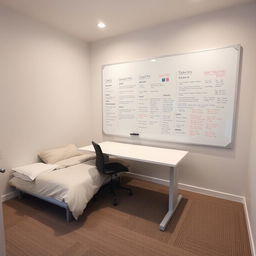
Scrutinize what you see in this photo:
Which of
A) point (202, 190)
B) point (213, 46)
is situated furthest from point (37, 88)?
point (202, 190)

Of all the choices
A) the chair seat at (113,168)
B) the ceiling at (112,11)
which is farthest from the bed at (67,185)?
the ceiling at (112,11)

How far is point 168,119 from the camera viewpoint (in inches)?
122

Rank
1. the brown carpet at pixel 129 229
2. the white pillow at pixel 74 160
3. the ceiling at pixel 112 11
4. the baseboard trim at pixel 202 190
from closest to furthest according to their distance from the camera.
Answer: the brown carpet at pixel 129 229 < the ceiling at pixel 112 11 < the baseboard trim at pixel 202 190 < the white pillow at pixel 74 160

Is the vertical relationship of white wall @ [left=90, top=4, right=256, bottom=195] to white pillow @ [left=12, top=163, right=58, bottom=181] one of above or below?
above

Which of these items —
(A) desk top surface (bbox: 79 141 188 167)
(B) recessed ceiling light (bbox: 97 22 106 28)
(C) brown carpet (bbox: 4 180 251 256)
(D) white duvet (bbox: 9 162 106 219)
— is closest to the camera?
(C) brown carpet (bbox: 4 180 251 256)

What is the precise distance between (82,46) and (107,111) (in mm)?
1452

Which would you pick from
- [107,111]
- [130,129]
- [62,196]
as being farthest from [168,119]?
[62,196]

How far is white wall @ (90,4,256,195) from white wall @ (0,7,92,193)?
1019mm

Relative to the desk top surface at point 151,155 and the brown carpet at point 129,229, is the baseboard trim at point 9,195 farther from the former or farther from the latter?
the desk top surface at point 151,155

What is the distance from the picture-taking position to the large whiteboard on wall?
8.62ft

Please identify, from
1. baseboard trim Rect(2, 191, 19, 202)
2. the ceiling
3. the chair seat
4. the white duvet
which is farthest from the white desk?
the ceiling

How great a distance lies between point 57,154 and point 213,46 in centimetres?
304

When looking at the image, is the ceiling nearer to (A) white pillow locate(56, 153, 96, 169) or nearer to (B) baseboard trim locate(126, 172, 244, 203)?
(A) white pillow locate(56, 153, 96, 169)

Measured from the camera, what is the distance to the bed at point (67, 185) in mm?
2184
